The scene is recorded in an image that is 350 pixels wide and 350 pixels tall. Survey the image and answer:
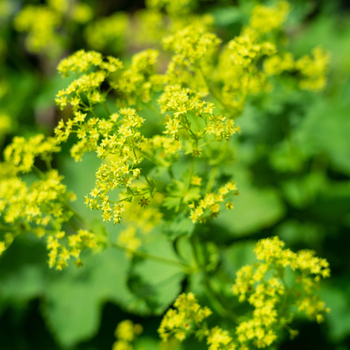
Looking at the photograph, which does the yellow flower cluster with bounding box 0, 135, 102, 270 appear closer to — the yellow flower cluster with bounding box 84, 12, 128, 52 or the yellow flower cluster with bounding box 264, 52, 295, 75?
the yellow flower cluster with bounding box 264, 52, 295, 75

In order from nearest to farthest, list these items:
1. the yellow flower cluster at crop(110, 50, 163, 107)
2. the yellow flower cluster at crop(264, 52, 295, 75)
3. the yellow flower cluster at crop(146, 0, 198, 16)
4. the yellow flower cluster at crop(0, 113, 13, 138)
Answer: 1. the yellow flower cluster at crop(110, 50, 163, 107)
2. the yellow flower cluster at crop(264, 52, 295, 75)
3. the yellow flower cluster at crop(146, 0, 198, 16)
4. the yellow flower cluster at crop(0, 113, 13, 138)

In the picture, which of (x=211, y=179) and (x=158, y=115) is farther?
(x=211, y=179)

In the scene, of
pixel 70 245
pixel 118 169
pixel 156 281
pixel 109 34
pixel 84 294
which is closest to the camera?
pixel 118 169

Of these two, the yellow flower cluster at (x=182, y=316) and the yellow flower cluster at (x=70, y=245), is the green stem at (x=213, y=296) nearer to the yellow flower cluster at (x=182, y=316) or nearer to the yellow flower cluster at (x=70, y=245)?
the yellow flower cluster at (x=182, y=316)

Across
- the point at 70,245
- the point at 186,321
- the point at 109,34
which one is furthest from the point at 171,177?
the point at 109,34

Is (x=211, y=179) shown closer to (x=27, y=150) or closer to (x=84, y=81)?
(x=84, y=81)

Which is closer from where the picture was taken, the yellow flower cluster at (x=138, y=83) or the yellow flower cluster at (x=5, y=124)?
the yellow flower cluster at (x=138, y=83)

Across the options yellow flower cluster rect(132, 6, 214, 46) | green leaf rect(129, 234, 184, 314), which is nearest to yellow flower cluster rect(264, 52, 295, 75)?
yellow flower cluster rect(132, 6, 214, 46)

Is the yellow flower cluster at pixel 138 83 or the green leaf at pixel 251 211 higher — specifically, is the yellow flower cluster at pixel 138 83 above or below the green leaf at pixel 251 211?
above

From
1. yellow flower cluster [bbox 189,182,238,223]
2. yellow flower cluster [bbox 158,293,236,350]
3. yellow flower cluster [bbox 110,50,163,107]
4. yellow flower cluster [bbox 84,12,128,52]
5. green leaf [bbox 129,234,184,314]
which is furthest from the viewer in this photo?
yellow flower cluster [bbox 84,12,128,52]

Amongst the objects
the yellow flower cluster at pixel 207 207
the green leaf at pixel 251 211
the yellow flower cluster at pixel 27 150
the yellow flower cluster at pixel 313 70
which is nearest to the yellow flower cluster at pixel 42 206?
the yellow flower cluster at pixel 27 150

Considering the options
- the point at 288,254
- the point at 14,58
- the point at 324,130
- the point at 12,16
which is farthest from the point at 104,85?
the point at 288,254
